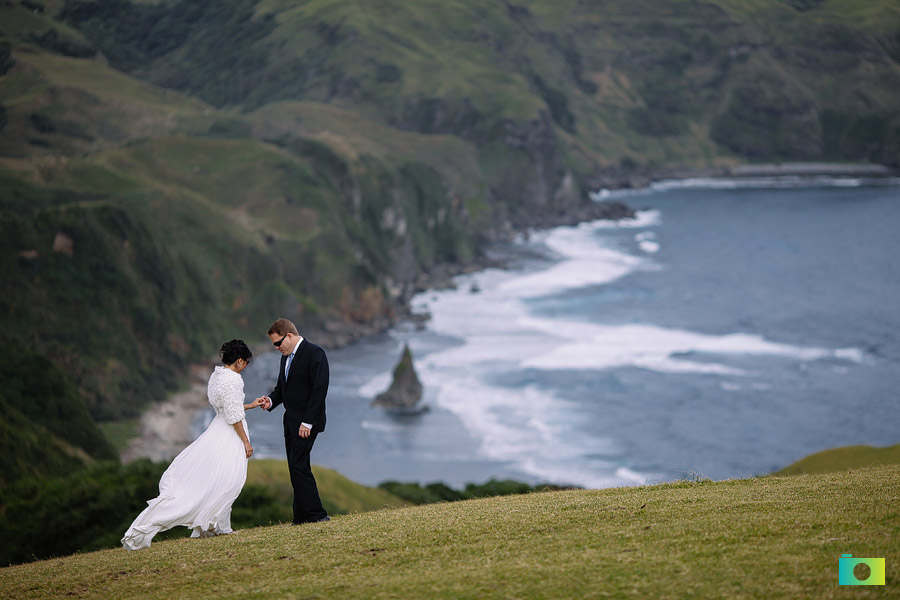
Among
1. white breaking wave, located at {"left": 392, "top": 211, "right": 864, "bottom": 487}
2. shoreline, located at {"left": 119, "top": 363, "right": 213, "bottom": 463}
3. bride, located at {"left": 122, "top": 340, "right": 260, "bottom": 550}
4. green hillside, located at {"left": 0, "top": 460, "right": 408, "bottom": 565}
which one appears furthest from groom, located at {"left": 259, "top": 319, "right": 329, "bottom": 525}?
shoreline, located at {"left": 119, "top": 363, "right": 213, "bottom": 463}

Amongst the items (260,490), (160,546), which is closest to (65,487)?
(260,490)

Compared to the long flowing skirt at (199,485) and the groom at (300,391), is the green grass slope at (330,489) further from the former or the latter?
the groom at (300,391)

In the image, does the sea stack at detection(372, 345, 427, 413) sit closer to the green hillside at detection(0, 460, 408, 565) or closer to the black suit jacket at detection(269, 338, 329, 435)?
the green hillside at detection(0, 460, 408, 565)

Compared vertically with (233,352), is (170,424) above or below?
below

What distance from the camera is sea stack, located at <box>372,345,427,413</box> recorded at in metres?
118

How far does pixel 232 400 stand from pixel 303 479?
2.22 m

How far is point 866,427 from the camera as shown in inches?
4262

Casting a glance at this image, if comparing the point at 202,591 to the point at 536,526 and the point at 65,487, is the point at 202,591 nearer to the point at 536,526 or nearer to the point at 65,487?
the point at 536,526

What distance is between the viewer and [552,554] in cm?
1504

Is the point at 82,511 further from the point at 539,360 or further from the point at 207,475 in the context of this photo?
the point at 539,360

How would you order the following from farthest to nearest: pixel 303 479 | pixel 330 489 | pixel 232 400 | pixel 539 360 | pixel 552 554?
pixel 539 360 < pixel 330 489 < pixel 303 479 < pixel 232 400 < pixel 552 554

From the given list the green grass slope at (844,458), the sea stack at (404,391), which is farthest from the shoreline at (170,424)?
the green grass slope at (844,458)

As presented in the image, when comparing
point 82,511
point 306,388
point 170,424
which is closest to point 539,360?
point 170,424

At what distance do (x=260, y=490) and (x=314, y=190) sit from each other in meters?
126
